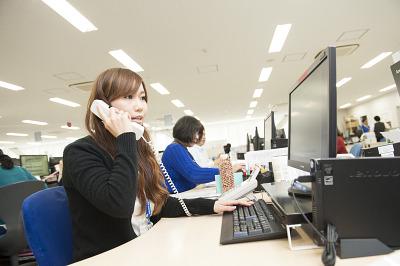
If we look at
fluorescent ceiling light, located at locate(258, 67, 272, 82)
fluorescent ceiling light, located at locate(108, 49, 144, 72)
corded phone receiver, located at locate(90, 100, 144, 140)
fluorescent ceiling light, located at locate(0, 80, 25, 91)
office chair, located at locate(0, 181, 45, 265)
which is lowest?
office chair, located at locate(0, 181, 45, 265)

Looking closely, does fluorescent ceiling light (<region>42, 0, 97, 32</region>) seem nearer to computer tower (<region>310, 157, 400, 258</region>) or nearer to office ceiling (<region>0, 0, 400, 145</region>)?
office ceiling (<region>0, 0, 400, 145</region>)

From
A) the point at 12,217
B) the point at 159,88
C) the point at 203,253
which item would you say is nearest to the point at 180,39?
the point at 159,88

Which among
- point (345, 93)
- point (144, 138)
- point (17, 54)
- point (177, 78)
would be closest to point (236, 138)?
point (345, 93)

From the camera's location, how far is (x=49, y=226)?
921 millimetres

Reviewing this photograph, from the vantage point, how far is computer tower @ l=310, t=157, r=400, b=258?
0.57 m

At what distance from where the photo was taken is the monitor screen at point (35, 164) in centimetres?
517

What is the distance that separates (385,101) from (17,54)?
1506cm

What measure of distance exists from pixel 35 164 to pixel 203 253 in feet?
18.5

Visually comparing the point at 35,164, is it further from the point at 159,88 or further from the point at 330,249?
the point at 330,249

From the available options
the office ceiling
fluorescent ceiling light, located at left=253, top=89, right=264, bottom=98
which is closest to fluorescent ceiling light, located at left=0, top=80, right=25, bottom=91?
the office ceiling

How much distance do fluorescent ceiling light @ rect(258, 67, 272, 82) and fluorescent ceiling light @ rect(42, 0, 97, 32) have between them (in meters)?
4.26

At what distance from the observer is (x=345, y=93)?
11383 millimetres

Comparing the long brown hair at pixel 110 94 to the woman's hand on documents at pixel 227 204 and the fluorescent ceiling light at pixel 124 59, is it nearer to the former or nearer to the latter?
the woman's hand on documents at pixel 227 204

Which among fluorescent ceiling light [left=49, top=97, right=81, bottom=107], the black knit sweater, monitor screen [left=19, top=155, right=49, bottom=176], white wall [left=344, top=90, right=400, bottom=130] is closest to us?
the black knit sweater
